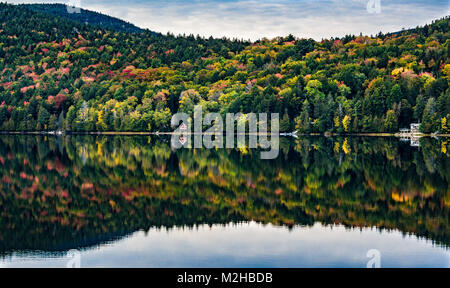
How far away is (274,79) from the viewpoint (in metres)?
118

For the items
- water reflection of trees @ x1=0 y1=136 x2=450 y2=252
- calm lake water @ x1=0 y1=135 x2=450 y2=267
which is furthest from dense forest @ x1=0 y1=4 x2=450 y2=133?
calm lake water @ x1=0 y1=135 x2=450 y2=267

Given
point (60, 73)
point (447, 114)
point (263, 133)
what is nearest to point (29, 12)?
point (60, 73)

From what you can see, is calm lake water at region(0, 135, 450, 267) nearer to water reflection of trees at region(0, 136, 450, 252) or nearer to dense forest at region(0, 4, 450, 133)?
water reflection of trees at region(0, 136, 450, 252)

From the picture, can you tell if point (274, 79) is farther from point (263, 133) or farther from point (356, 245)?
point (356, 245)

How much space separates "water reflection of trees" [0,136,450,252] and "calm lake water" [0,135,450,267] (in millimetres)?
42

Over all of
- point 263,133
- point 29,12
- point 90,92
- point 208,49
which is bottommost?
point 263,133

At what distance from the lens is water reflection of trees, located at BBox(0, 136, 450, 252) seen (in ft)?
55.6

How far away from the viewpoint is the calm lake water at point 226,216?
14.2m

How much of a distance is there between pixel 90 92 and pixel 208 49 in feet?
193

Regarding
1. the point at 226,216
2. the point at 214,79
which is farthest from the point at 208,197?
the point at 214,79

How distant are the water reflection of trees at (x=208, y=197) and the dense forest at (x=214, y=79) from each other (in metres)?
55.6

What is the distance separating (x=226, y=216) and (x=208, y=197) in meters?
3.23

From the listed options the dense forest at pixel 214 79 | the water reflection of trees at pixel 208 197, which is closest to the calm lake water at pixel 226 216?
the water reflection of trees at pixel 208 197

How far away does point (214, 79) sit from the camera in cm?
13238
